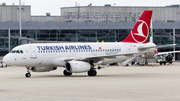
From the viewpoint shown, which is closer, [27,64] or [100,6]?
[27,64]

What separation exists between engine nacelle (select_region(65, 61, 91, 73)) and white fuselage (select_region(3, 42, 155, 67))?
1.21m

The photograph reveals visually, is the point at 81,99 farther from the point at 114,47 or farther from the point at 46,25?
the point at 46,25

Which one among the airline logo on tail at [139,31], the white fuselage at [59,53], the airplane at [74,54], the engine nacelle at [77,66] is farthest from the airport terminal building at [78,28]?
the engine nacelle at [77,66]

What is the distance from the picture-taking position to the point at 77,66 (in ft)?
116

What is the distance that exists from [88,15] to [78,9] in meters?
16.7

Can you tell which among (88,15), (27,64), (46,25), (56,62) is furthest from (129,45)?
(88,15)

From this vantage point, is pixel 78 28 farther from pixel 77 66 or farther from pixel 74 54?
pixel 77 66

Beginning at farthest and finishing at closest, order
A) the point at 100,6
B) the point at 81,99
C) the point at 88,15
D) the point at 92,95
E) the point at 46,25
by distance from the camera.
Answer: the point at 100,6, the point at 88,15, the point at 46,25, the point at 92,95, the point at 81,99

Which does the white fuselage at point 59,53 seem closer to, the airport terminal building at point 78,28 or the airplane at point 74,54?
the airplane at point 74,54

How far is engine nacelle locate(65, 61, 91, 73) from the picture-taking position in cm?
3512

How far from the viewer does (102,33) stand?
96438 millimetres

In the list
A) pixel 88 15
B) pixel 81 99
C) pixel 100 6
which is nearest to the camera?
pixel 81 99

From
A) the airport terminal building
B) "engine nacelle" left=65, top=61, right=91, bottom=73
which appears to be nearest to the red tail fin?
"engine nacelle" left=65, top=61, right=91, bottom=73

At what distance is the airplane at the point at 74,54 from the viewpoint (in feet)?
117
